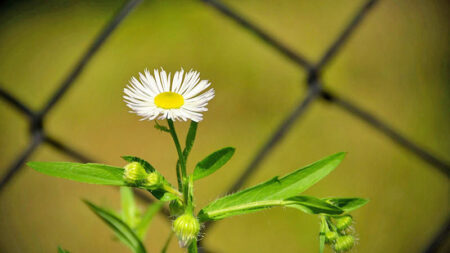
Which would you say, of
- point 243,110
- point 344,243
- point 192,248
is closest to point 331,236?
point 344,243

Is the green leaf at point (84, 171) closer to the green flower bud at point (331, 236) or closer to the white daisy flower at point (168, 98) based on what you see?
the white daisy flower at point (168, 98)

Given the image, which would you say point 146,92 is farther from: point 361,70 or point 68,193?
point 361,70

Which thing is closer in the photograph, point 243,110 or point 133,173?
point 133,173

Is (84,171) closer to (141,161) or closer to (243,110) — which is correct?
(141,161)

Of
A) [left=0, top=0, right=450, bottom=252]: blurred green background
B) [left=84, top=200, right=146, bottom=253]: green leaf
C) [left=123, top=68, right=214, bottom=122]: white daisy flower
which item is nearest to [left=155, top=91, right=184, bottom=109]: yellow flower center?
[left=123, top=68, right=214, bottom=122]: white daisy flower

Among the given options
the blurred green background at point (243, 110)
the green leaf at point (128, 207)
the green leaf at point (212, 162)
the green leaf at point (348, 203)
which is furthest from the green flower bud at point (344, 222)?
the blurred green background at point (243, 110)

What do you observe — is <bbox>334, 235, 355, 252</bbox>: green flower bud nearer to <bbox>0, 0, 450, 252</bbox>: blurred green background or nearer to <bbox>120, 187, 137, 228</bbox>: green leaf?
<bbox>120, 187, 137, 228</bbox>: green leaf
